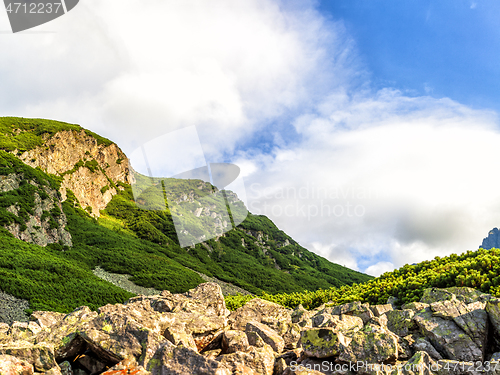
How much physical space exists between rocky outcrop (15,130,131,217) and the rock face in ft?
316

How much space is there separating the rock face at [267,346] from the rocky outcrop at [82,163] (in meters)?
96.2

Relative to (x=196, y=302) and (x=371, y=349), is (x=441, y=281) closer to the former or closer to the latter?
(x=371, y=349)

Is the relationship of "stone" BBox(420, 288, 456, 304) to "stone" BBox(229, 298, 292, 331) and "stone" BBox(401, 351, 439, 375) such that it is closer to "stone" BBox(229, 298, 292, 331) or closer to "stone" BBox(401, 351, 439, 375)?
"stone" BBox(401, 351, 439, 375)

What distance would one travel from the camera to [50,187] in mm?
75438

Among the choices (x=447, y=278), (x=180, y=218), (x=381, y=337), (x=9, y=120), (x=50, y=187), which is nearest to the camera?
(x=381, y=337)

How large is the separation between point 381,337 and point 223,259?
135010mm

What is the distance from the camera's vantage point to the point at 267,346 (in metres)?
6.97

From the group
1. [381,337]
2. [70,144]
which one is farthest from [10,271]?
[70,144]

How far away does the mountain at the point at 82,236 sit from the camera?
40.7m

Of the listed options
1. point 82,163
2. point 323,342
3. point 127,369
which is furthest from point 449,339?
point 82,163

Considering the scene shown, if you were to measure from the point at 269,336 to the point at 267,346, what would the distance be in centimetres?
69

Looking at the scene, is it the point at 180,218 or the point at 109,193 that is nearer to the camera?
the point at 109,193

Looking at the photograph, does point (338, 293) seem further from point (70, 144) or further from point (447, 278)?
point (70, 144)

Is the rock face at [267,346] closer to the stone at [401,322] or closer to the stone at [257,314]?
the stone at [401,322]
